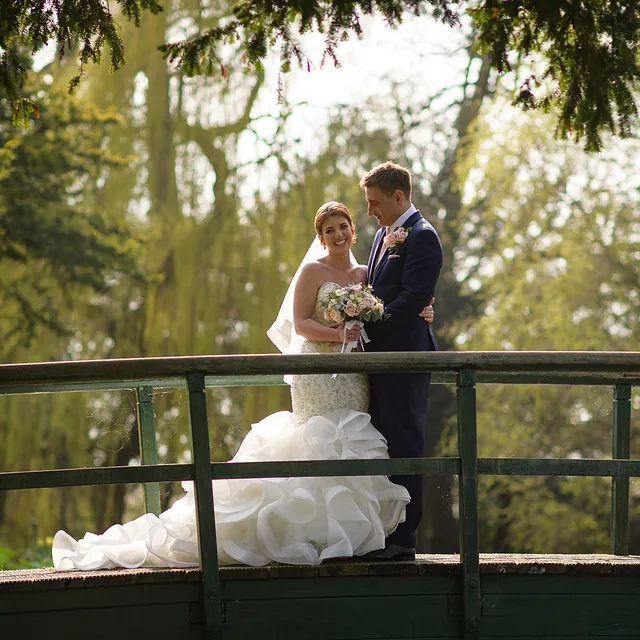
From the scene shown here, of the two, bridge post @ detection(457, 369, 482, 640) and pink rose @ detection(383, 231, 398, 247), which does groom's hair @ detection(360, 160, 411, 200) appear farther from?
bridge post @ detection(457, 369, 482, 640)

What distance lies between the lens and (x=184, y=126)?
623 inches

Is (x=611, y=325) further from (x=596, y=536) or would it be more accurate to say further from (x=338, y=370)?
(x=338, y=370)

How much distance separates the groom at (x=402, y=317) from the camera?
4.88 metres

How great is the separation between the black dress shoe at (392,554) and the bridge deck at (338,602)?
246 mm

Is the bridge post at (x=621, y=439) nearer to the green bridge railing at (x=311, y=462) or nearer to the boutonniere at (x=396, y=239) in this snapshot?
the green bridge railing at (x=311, y=462)

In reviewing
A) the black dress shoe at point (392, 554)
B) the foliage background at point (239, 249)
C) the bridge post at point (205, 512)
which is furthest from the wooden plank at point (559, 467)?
the foliage background at point (239, 249)

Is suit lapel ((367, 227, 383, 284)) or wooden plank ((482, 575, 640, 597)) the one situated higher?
suit lapel ((367, 227, 383, 284))

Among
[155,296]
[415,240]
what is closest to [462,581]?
[415,240]

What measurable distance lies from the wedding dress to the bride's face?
0.84 m

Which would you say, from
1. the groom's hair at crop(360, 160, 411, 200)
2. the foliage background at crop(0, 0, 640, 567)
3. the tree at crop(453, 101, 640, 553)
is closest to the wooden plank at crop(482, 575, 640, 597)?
the groom's hair at crop(360, 160, 411, 200)

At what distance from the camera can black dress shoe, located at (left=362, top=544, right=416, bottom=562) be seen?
4676mm

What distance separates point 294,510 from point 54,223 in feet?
32.6

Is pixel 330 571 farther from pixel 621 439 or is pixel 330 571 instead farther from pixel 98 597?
pixel 621 439

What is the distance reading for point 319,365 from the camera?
4309 millimetres
